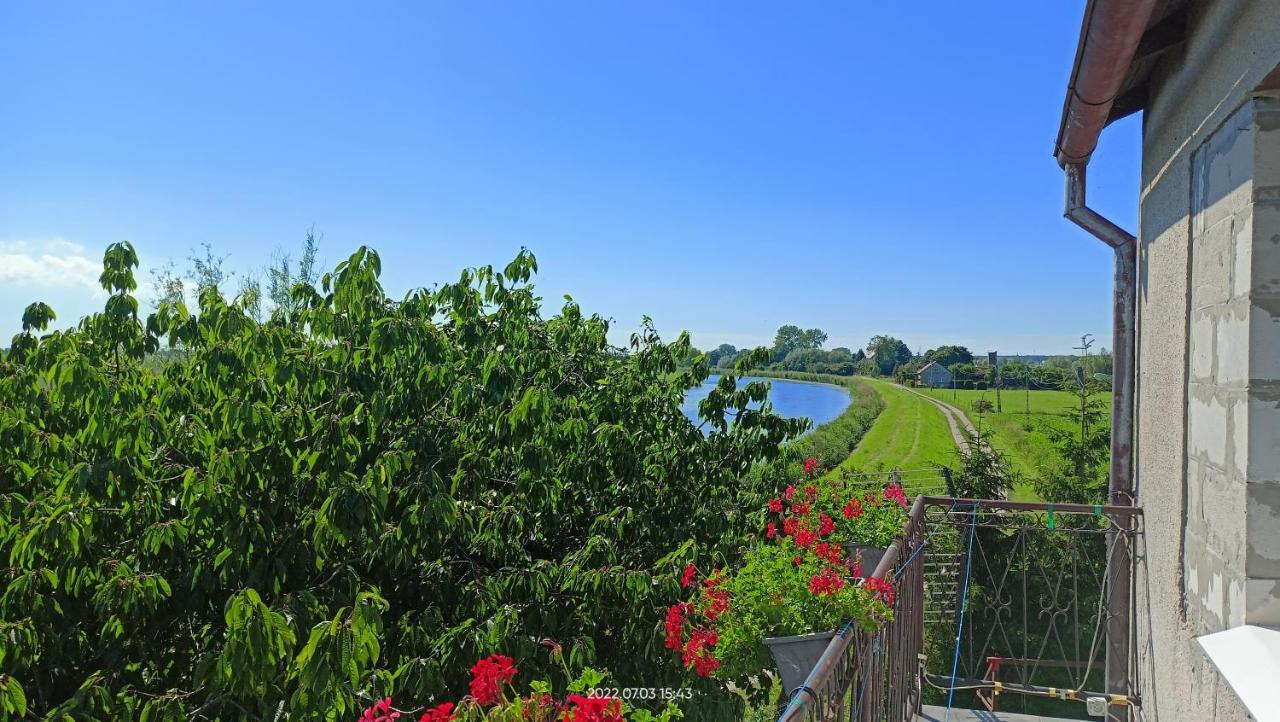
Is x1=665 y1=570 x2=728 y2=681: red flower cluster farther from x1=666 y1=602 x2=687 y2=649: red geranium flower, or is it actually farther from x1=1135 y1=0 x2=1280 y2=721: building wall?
x1=1135 y1=0 x2=1280 y2=721: building wall

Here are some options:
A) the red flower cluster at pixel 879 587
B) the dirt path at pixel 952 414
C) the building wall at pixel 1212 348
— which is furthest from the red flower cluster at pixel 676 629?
the dirt path at pixel 952 414

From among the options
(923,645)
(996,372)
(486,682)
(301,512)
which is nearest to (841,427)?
(996,372)

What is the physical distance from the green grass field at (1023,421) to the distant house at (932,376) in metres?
7.18

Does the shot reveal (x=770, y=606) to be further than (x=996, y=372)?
No

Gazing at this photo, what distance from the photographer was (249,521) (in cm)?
353

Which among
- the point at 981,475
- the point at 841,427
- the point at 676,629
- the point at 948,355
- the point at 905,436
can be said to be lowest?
the point at 905,436

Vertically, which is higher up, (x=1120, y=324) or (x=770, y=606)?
(x=1120, y=324)

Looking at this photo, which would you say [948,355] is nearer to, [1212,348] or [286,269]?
[286,269]

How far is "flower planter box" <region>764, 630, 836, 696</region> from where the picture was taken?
7.17 feet

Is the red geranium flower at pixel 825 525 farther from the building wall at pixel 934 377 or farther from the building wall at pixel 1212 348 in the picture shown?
the building wall at pixel 934 377

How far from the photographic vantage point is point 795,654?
2.24 meters

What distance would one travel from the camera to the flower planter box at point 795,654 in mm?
2186

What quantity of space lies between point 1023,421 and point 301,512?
23402 mm

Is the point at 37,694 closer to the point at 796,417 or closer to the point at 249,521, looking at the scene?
the point at 249,521
